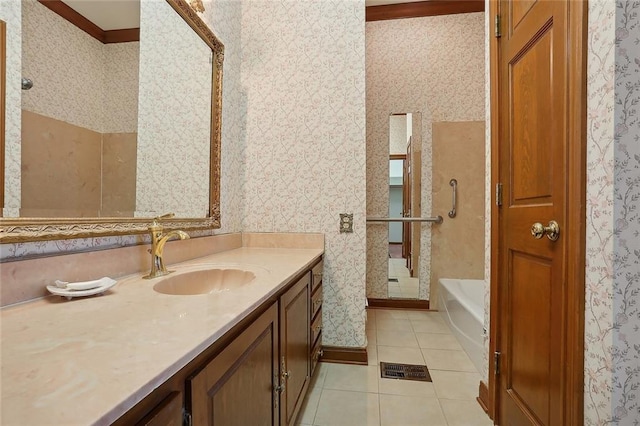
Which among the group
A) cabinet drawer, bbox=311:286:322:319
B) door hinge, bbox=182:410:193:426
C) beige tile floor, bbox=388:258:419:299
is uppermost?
door hinge, bbox=182:410:193:426

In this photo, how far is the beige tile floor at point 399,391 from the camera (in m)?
1.44

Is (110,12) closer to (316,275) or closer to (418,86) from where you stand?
(316,275)

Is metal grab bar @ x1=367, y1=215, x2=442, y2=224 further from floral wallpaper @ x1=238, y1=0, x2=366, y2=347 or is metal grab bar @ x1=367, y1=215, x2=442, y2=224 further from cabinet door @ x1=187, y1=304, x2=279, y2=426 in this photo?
cabinet door @ x1=187, y1=304, x2=279, y2=426

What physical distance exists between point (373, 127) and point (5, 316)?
2868 mm

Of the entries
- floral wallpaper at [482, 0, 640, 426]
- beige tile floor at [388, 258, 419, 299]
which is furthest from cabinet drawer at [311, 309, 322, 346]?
beige tile floor at [388, 258, 419, 299]

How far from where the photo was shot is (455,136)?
2.88m

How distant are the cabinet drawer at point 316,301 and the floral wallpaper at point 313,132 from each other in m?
0.18

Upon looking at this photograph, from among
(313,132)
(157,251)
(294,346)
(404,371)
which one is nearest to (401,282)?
(404,371)

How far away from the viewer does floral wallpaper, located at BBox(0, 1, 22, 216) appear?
2.39 feet

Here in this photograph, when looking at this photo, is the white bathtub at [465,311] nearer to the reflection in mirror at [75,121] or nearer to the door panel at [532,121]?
the door panel at [532,121]

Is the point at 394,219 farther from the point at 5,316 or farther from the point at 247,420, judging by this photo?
the point at 5,316

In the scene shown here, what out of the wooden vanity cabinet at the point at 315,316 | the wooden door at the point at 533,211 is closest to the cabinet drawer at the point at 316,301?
the wooden vanity cabinet at the point at 315,316

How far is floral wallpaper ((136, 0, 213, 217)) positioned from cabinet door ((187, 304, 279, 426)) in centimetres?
71

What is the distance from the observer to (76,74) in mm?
908
